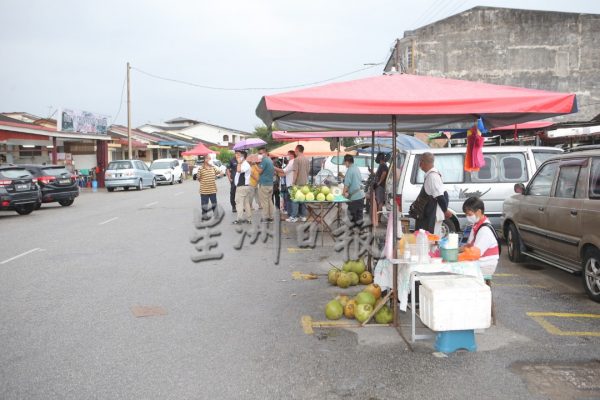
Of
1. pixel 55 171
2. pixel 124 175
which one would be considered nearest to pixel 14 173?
pixel 55 171

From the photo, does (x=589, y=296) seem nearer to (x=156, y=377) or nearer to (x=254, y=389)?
(x=254, y=389)

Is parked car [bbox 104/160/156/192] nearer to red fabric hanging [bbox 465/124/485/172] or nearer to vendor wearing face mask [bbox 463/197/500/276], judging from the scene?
red fabric hanging [bbox 465/124/485/172]

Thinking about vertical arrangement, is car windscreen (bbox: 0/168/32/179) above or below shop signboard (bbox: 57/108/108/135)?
below

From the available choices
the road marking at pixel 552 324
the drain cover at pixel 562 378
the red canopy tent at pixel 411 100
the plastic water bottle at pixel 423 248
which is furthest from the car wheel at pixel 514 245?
the drain cover at pixel 562 378

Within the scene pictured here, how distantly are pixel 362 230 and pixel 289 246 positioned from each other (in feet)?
5.27

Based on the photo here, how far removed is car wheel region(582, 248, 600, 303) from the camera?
6.35 meters

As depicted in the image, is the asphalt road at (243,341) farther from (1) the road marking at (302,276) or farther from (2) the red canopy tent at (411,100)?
(2) the red canopy tent at (411,100)

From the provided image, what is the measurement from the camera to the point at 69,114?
30.9 metres

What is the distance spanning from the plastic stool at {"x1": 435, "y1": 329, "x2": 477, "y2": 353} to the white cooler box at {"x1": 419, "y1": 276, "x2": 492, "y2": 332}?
6.1 inches

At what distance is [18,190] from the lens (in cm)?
1656

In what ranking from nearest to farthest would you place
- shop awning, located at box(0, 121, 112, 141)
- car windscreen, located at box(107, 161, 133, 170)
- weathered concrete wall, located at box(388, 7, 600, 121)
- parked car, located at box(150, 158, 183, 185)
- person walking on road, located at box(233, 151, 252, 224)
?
person walking on road, located at box(233, 151, 252, 224)
shop awning, located at box(0, 121, 112, 141)
car windscreen, located at box(107, 161, 133, 170)
weathered concrete wall, located at box(388, 7, 600, 121)
parked car, located at box(150, 158, 183, 185)

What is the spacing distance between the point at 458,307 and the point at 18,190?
51.6ft

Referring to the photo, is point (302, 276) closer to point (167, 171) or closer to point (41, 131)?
point (41, 131)

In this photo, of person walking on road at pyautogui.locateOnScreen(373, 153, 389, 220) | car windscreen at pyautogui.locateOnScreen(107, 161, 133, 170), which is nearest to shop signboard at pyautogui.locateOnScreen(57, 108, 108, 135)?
car windscreen at pyautogui.locateOnScreen(107, 161, 133, 170)
